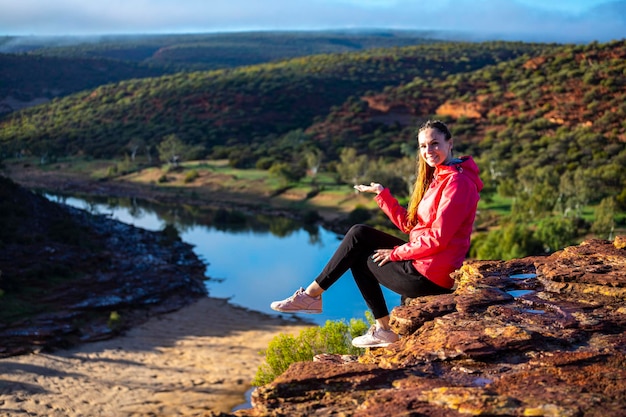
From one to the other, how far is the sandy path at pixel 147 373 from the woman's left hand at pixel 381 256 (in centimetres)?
967

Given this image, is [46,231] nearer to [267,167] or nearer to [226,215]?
[226,215]

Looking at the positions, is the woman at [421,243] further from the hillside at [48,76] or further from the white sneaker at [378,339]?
the hillside at [48,76]

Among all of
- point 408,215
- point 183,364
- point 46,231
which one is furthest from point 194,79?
point 408,215

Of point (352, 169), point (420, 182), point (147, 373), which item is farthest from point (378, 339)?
point (352, 169)

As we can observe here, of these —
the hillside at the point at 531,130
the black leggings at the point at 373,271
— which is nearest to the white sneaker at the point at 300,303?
the black leggings at the point at 373,271

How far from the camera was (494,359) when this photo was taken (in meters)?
3.90

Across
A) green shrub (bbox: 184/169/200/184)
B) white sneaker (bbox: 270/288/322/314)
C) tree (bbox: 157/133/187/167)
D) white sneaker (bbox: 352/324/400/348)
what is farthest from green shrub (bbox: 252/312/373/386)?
tree (bbox: 157/133/187/167)

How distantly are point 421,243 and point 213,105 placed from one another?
205ft

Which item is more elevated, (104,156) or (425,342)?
(425,342)

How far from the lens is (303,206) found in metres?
39.6

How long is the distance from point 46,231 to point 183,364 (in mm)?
11496

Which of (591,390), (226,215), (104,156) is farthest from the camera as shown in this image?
(104,156)

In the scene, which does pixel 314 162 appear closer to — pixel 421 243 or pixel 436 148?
pixel 436 148

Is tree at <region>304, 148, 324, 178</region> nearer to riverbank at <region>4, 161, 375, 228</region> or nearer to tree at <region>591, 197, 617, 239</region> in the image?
riverbank at <region>4, 161, 375, 228</region>
